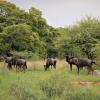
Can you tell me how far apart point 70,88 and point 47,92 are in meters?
1.52

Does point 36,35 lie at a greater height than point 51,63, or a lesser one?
greater

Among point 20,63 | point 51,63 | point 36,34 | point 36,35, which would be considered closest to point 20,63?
point 20,63

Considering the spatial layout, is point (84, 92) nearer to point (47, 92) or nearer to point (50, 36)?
point (47, 92)

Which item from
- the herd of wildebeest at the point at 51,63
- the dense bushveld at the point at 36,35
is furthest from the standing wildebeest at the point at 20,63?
the dense bushveld at the point at 36,35

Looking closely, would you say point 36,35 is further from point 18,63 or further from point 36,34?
point 18,63

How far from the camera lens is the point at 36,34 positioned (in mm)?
→ 39531

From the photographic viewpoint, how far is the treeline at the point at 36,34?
118 ft

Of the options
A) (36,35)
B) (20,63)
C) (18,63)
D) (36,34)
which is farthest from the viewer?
(36,34)

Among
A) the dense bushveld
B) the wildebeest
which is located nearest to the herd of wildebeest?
the wildebeest

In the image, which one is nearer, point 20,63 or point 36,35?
point 20,63

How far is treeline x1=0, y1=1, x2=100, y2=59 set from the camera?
3603cm

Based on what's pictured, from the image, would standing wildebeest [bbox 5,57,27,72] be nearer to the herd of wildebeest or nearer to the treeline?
the herd of wildebeest

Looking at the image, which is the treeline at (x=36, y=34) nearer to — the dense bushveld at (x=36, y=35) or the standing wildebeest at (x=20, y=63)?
the dense bushveld at (x=36, y=35)

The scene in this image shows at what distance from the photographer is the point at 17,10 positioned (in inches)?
1665
